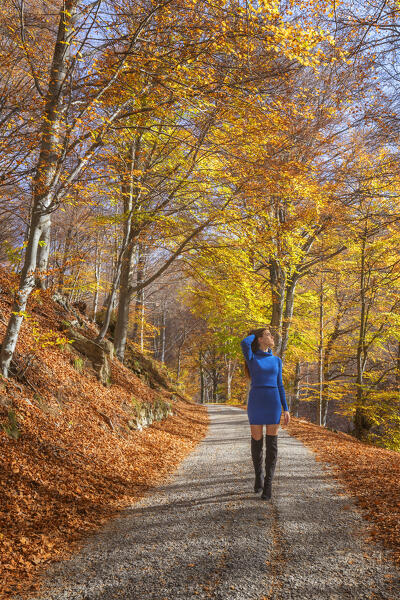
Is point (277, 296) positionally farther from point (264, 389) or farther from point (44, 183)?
point (44, 183)

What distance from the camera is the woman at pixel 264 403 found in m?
4.36

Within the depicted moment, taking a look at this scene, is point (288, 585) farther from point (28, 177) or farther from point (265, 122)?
point (265, 122)

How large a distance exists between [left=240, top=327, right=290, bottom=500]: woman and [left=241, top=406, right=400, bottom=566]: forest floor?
1108 mm

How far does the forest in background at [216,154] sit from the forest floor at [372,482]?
338 cm

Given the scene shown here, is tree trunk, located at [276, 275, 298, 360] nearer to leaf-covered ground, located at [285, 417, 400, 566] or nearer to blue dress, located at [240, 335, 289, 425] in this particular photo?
leaf-covered ground, located at [285, 417, 400, 566]

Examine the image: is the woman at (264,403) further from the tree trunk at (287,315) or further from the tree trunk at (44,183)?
the tree trunk at (287,315)

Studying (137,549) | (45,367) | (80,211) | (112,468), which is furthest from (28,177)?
(80,211)

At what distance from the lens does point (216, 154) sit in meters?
9.30

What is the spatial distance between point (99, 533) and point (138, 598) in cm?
127

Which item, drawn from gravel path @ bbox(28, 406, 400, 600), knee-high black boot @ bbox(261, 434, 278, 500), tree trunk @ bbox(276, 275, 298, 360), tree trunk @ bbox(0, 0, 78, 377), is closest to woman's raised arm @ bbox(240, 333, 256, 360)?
knee-high black boot @ bbox(261, 434, 278, 500)

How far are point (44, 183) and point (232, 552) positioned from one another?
4.98 meters

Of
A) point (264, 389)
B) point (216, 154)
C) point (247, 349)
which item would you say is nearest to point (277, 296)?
point (216, 154)

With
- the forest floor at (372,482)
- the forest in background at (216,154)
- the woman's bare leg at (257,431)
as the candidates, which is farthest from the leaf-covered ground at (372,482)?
the forest in background at (216,154)

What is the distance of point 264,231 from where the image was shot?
1177 cm
